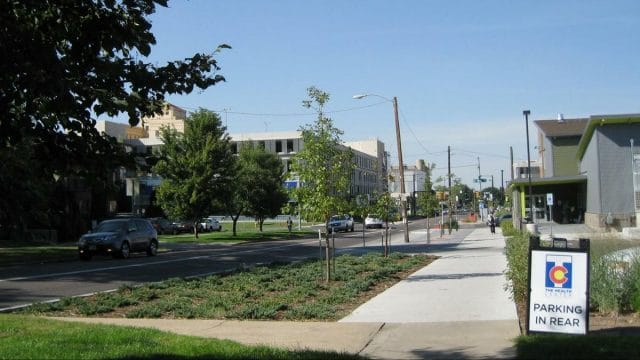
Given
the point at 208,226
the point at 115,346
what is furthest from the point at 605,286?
the point at 208,226

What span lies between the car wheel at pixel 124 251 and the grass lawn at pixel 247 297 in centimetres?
1026

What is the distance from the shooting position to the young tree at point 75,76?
498cm

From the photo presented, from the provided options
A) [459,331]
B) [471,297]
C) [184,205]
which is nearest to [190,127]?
[184,205]

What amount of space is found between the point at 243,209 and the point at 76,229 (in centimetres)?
1199

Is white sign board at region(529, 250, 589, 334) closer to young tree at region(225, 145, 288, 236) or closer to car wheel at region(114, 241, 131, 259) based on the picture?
car wheel at region(114, 241, 131, 259)

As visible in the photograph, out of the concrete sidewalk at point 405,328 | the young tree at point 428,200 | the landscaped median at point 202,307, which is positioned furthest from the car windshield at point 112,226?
the young tree at point 428,200

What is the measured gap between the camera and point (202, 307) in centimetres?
1154

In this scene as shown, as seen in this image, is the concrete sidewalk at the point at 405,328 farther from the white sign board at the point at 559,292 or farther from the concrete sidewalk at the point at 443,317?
the white sign board at the point at 559,292

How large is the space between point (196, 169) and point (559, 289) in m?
35.4

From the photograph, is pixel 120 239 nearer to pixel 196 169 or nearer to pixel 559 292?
pixel 196 169

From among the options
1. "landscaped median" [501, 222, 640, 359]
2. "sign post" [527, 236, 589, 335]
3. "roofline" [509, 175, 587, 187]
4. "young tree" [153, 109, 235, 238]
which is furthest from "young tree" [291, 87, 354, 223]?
"roofline" [509, 175, 587, 187]

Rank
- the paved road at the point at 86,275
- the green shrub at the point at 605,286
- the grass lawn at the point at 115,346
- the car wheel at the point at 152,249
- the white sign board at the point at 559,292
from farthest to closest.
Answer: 1. the car wheel at the point at 152,249
2. the paved road at the point at 86,275
3. the green shrub at the point at 605,286
4. the white sign board at the point at 559,292
5. the grass lawn at the point at 115,346

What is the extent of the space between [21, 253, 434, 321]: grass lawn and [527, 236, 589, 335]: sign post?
3605 millimetres

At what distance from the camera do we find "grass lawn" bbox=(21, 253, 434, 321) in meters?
11.1
